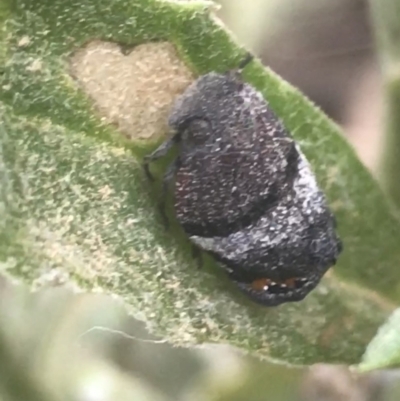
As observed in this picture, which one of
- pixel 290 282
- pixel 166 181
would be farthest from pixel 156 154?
pixel 290 282

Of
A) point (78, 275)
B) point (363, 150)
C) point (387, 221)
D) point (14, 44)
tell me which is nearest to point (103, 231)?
point (78, 275)

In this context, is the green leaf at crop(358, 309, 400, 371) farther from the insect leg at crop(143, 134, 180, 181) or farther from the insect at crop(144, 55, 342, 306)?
the insect leg at crop(143, 134, 180, 181)

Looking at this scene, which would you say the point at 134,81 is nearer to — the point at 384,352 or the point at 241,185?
the point at 241,185

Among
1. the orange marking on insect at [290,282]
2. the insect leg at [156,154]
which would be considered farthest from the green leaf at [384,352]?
the insect leg at [156,154]

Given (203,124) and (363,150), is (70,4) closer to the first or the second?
(203,124)

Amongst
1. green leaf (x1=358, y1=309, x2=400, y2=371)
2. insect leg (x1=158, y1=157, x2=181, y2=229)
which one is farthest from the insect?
green leaf (x1=358, y1=309, x2=400, y2=371)

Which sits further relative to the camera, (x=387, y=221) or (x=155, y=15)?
(x=387, y=221)

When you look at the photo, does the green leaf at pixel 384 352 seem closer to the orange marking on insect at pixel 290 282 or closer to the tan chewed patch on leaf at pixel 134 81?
the orange marking on insect at pixel 290 282
